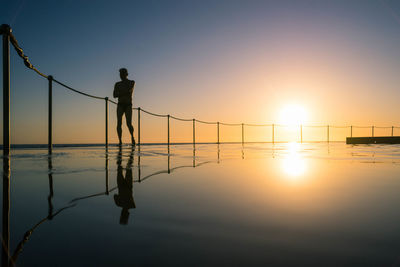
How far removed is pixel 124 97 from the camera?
6.94 m

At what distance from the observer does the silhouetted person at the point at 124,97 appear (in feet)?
22.3

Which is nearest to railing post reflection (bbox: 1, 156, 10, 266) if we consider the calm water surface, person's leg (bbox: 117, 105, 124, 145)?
the calm water surface

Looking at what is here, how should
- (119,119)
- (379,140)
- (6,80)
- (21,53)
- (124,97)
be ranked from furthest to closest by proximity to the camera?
1. (379,140)
2. (119,119)
3. (124,97)
4. (21,53)
5. (6,80)

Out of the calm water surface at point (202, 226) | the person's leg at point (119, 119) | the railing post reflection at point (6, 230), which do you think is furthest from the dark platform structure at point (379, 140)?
the railing post reflection at point (6, 230)

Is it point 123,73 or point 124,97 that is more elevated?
point 123,73

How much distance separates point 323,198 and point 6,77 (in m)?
3.03

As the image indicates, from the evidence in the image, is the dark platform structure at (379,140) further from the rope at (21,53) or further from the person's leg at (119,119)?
the rope at (21,53)

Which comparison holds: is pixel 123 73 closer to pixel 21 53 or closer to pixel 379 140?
pixel 21 53

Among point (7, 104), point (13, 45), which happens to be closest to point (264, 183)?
point (7, 104)

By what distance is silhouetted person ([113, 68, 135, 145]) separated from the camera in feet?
22.3

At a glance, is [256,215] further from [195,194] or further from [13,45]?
[13,45]

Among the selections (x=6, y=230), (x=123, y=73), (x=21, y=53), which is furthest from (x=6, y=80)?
(x=123, y=73)

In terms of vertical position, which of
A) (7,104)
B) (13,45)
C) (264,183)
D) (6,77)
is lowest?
(264,183)

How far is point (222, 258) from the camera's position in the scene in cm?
54
